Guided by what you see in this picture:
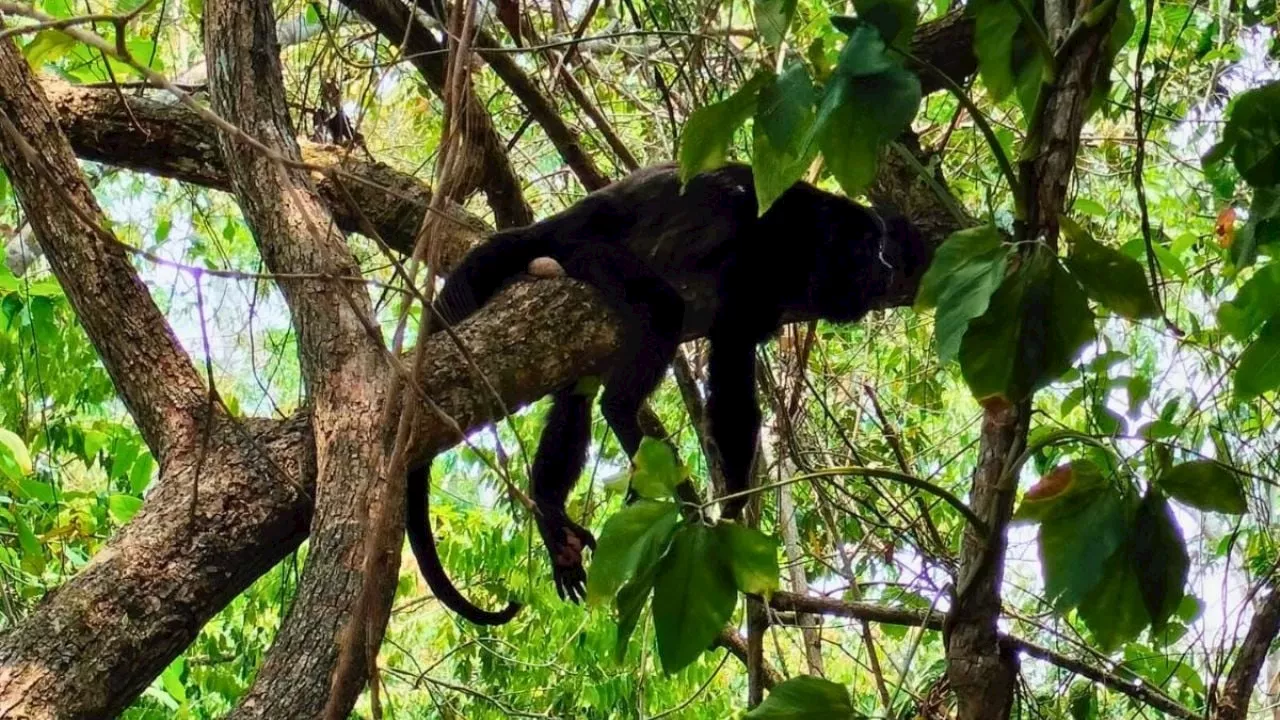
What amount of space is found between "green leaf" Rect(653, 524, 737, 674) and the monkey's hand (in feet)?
6.33

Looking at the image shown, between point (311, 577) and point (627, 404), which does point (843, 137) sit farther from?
point (627, 404)

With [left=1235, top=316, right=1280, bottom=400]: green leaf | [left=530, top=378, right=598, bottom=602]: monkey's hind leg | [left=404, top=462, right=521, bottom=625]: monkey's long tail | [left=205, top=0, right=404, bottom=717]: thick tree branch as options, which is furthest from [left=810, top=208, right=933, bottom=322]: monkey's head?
[left=1235, top=316, right=1280, bottom=400]: green leaf

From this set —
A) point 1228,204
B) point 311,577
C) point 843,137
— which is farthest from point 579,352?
point 843,137

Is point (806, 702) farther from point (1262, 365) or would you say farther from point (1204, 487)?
point (1262, 365)

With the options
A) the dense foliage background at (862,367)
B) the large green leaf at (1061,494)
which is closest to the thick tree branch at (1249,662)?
the dense foliage background at (862,367)

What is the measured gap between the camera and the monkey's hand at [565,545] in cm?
299

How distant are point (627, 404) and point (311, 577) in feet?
3.64

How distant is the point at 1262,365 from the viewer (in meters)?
1.13

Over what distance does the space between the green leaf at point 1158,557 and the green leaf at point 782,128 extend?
44cm

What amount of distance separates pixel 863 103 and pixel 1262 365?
52 cm

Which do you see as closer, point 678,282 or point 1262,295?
point 1262,295

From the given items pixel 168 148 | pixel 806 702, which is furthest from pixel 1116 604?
pixel 168 148

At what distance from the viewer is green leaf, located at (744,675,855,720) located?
101 centimetres

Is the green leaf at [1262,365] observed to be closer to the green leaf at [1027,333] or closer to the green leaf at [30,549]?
the green leaf at [1027,333]
